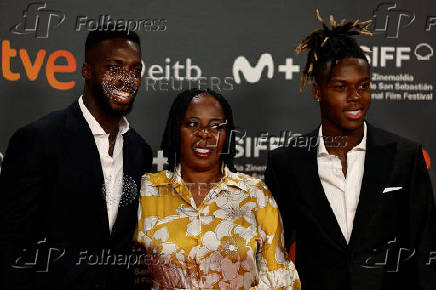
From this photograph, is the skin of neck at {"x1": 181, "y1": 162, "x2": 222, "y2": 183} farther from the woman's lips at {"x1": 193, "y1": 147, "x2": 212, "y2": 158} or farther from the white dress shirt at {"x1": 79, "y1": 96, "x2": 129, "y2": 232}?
the white dress shirt at {"x1": 79, "y1": 96, "x2": 129, "y2": 232}

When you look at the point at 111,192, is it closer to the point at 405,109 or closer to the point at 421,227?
the point at 421,227

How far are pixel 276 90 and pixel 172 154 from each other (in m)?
0.97

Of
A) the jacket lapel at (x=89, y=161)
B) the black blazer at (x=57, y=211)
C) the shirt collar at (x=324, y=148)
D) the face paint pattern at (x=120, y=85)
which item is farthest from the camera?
the shirt collar at (x=324, y=148)

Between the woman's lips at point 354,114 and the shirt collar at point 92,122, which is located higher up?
the woman's lips at point 354,114

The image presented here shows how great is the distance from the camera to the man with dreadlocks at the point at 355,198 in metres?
2.22

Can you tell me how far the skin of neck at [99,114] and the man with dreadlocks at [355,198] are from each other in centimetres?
84

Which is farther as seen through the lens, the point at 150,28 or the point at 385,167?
the point at 150,28

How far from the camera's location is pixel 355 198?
2268 mm

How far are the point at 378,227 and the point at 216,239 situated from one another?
699mm

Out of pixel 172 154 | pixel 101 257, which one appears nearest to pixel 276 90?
pixel 172 154

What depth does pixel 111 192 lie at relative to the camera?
7.08ft

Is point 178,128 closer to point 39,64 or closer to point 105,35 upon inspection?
point 105,35

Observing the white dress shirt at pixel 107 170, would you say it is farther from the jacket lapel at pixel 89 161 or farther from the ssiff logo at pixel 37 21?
the ssiff logo at pixel 37 21

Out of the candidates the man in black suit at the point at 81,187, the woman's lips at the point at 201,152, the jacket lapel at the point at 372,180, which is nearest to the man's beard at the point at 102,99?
the man in black suit at the point at 81,187
